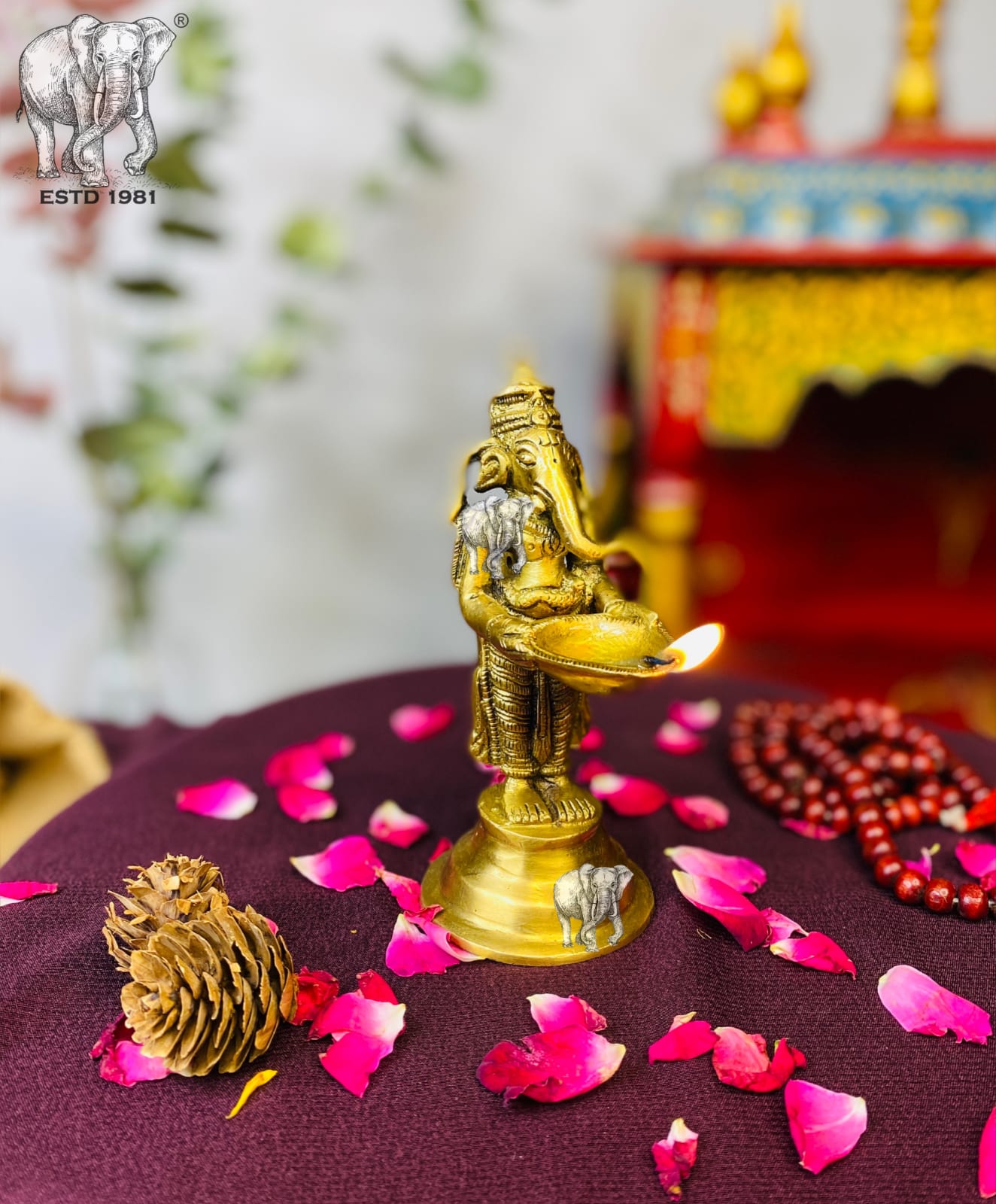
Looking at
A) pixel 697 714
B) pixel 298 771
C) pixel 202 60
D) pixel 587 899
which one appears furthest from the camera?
pixel 202 60

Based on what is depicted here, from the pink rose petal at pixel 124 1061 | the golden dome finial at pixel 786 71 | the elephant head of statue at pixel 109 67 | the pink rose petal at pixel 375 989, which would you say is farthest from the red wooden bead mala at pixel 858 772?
the elephant head of statue at pixel 109 67

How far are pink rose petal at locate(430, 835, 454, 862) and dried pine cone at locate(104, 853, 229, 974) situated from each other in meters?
0.16

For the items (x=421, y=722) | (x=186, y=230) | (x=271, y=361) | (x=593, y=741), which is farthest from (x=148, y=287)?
(x=593, y=741)

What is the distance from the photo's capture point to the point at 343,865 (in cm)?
69

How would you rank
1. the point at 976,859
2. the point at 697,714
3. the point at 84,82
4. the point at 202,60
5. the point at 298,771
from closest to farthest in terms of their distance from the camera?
1. the point at 976,859
2. the point at 298,771
3. the point at 697,714
4. the point at 84,82
5. the point at 202,60

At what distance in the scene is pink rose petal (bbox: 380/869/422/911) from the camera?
657 millimetres

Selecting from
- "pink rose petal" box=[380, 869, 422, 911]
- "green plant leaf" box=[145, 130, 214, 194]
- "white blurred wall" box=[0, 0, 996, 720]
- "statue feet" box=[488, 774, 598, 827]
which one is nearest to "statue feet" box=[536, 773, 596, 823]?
"statue feet" box=[488, 774, 598, 827]

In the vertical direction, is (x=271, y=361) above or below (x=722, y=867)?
above

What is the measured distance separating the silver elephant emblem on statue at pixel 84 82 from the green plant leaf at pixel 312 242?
0.78ft

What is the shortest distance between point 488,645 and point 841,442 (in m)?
1.22

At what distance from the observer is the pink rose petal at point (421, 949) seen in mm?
608

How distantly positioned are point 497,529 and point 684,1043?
30 cm

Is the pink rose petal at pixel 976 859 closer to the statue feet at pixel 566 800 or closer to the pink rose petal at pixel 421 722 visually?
the statue feet at pixel 566 800

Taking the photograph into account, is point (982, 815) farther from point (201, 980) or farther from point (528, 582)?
point (201, 980)
